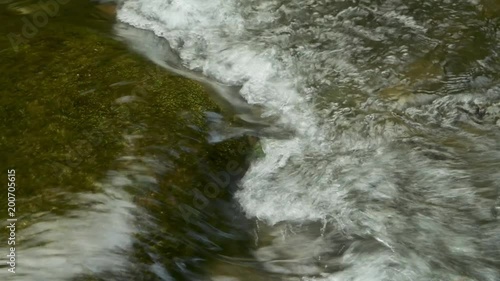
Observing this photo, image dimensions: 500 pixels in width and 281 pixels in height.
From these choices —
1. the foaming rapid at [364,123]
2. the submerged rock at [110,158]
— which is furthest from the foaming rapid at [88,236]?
the foaming rapid at [364,123]

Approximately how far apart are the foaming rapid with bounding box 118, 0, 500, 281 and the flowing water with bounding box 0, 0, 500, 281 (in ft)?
0.04

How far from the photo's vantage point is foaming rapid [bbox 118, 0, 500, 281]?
4.32 meters

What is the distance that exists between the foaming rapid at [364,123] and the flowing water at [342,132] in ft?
0.04

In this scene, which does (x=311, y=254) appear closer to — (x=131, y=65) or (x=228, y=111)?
(x=228, y=111)

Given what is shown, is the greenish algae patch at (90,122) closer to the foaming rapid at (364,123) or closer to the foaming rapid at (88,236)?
the foaming rapid at (88,236)

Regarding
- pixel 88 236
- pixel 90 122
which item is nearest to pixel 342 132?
pixel 90 122

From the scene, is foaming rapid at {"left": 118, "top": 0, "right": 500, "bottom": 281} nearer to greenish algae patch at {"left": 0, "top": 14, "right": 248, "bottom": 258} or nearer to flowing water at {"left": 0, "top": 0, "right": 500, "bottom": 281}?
flowing water at {"left": 0, "top": 0, "right": 500, "bottom": 281}

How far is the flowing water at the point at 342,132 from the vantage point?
165 inches

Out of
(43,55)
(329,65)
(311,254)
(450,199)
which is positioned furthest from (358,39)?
→ (43,55)

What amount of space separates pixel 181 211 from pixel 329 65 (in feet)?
9.18

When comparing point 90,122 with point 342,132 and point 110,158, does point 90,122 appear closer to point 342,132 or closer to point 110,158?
point 110,158

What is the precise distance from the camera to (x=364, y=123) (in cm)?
550

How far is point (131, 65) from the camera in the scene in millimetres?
5531

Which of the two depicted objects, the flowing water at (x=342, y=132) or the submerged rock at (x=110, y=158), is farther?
the flowing water at (x=342, y=132)
